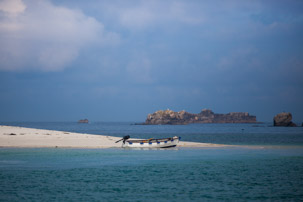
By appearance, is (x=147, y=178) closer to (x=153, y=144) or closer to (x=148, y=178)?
(x=148, y=178)

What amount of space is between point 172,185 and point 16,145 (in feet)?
118

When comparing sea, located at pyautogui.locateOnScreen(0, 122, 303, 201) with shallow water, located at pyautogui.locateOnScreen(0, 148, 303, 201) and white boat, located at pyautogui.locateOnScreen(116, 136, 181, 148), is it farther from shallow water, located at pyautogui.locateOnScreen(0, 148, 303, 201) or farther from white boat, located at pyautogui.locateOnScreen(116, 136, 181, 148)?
white boat, located at pyautogui.locateOnScreen(116, 136, 181, 148)

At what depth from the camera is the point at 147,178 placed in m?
29.0

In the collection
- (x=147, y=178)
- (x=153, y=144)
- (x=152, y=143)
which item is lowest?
(x=147, y=178)

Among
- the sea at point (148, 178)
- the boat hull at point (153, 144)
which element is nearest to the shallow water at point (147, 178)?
the sea at point (148, 178)

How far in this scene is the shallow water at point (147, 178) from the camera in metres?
22.6

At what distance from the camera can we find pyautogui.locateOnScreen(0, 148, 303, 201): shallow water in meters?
22.6

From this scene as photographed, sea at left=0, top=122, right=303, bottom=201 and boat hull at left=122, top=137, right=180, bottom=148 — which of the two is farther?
boat hull at left=122, top=137, right=180, bottom=148

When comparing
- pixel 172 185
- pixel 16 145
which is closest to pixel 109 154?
pixel 16 145

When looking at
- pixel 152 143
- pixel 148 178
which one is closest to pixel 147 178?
pixel 148 178

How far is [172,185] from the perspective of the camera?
26.0m

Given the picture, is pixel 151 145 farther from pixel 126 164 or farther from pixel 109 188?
pixel 109 188

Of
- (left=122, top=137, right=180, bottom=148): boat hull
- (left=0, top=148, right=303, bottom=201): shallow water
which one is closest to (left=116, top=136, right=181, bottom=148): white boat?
(left=122, top=137, right=180, bottom=148): boat hull

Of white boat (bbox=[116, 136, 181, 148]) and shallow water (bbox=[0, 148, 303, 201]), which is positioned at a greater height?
white boat (bbox=[116, 136, 181, 148])
